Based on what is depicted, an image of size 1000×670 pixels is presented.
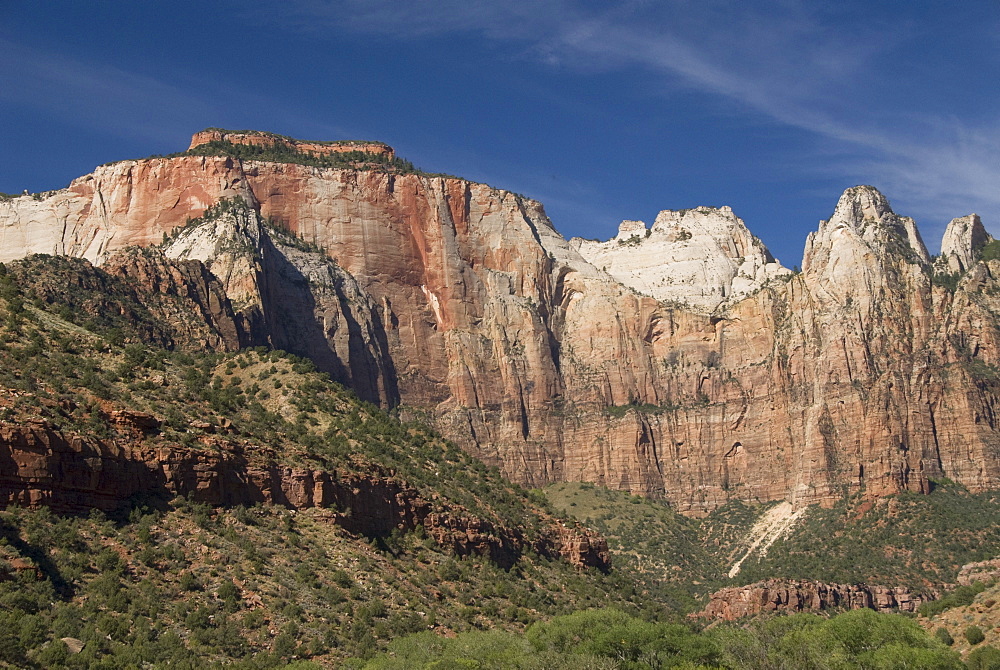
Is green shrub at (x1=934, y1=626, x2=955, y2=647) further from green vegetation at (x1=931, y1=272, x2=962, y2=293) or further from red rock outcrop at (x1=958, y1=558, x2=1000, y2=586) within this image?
green vegetation at (x1=931, y1=272, x2=962, y2=293)

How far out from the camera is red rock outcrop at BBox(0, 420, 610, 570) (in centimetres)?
7875

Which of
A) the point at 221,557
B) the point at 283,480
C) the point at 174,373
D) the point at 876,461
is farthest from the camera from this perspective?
the point at 876,461

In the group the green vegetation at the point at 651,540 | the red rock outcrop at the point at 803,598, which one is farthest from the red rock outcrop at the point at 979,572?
the green vegetation at the point at 651,540

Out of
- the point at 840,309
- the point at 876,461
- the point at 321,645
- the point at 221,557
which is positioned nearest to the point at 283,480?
the point at 221,557

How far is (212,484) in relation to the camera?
89.1m

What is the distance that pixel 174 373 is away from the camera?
350 ft

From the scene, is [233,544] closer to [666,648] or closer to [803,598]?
[666,648]

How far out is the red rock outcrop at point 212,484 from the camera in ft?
258

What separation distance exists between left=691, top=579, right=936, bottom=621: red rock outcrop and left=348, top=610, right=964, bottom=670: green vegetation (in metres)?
38.4

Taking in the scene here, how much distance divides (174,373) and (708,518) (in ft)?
321

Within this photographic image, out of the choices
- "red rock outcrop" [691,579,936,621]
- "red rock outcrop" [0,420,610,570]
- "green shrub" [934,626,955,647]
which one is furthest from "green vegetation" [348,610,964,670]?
"red rock outcrop" [691,579,936,621]

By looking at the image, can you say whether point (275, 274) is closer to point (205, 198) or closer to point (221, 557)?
point (205, 198)

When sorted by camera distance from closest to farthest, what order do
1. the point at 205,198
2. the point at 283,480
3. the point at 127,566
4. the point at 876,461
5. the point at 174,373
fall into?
the point at 127,566
the point at 283,480
the point at 174,373
the point at 876,461
the point at 205,198

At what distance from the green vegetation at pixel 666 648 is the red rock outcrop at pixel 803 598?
38413 mm
